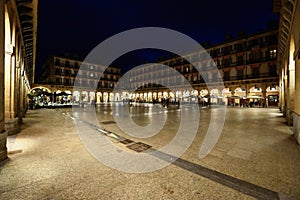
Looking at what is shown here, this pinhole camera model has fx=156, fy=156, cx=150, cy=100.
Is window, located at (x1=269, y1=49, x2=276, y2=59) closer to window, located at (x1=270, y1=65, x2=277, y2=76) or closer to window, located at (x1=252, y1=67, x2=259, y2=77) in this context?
window, located at (x1=270, y1=65, x2=277, y2=76)

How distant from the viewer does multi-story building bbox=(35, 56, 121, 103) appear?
42.3 m

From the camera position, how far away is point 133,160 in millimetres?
3805

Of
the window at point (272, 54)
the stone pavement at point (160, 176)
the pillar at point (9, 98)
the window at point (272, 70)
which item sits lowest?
the stone pavement at point (160, 176)

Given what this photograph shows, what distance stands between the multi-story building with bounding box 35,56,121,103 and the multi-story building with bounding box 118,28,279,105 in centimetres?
1844

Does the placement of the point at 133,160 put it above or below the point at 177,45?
below

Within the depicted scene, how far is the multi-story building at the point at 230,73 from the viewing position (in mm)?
27938

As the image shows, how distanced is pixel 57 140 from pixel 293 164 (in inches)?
267

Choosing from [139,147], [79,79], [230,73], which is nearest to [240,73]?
[230,73]

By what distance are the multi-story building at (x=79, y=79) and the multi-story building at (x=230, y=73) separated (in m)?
18.4

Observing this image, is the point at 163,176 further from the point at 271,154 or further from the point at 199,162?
the point at 271,154

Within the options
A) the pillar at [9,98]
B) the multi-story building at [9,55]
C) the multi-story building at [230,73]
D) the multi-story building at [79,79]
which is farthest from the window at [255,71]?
the multi-story building at [79,79]

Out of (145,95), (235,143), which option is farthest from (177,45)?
(235,143)

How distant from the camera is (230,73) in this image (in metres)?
A: 34.1

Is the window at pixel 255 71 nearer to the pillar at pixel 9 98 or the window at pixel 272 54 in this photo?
the window at pixel 272 54
